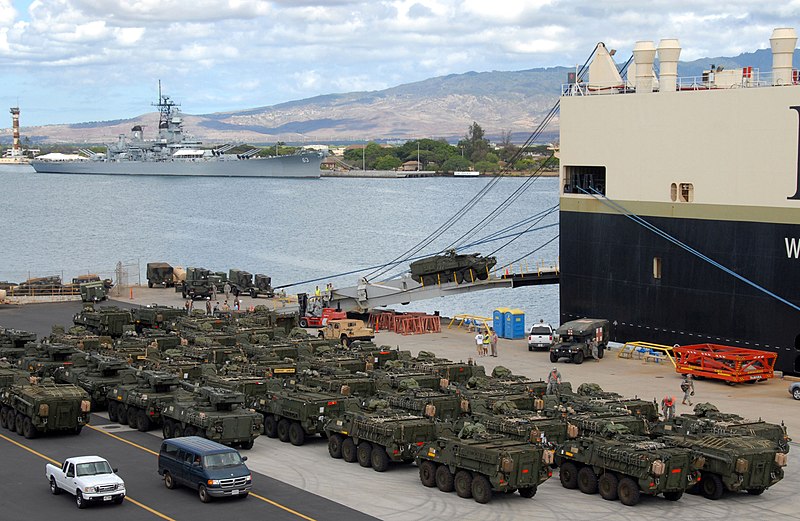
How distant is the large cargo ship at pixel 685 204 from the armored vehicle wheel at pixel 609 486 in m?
17.6

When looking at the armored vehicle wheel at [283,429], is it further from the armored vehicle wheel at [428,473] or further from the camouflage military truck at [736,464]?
the camouflage military truck at [736,464]

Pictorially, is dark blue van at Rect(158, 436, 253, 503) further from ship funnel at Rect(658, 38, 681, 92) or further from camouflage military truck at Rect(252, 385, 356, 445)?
ship funnel at Rect(658, 38, 681, 92)

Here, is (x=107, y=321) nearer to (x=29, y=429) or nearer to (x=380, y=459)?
(x=29, y=429)

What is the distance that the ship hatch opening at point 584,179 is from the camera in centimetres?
5072

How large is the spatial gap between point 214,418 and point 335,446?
10.7 ft

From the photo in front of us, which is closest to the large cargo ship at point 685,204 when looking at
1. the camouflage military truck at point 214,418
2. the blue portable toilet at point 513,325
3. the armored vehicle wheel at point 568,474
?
Result: the blue portable toilet at point 513,325

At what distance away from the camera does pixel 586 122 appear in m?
49.9

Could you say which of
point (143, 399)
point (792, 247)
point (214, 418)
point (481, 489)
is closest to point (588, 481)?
point (481, 489)

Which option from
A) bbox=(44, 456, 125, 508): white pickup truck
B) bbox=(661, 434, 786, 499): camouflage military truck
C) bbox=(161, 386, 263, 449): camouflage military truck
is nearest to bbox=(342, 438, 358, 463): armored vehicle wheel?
bbox=(161, 386, 263, 449): camouflage military truck

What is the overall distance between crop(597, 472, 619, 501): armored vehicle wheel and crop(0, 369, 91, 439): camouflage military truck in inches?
575

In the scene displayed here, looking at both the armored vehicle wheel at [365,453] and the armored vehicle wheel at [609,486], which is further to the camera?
the armored vehicle wheel at [365,453]

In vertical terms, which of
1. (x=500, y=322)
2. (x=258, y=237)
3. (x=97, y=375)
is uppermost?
(x=258, y=237)

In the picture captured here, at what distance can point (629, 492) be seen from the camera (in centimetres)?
2669

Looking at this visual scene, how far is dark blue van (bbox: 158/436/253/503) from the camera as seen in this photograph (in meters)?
26.2
